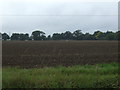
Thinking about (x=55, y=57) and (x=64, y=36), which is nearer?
(x=55, y=57)

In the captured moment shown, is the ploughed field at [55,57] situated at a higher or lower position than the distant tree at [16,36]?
lower

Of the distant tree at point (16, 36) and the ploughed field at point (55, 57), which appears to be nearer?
the ploughed field at point (55, 57)

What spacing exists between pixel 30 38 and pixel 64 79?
82.2 m

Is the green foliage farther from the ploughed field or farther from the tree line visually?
the ploughed field

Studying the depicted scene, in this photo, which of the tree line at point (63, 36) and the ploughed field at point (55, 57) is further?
the tree line at point (63, 36)

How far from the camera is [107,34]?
300ft

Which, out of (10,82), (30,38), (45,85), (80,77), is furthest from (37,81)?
(30,38)

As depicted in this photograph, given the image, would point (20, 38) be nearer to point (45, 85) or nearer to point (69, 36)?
point (69, 36)

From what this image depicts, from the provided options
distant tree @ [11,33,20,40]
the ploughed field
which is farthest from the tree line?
the ploughed field

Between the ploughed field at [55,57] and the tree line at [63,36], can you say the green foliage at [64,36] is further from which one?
the ploughed field at [55,57]

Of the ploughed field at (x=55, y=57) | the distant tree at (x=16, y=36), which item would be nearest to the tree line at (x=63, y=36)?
the distant tree at (x=16, y=36)

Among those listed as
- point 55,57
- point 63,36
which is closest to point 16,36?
point 63,36

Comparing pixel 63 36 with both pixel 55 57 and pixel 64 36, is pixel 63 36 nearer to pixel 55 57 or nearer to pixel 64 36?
pixel 64 36

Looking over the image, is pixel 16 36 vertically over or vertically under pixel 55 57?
over
